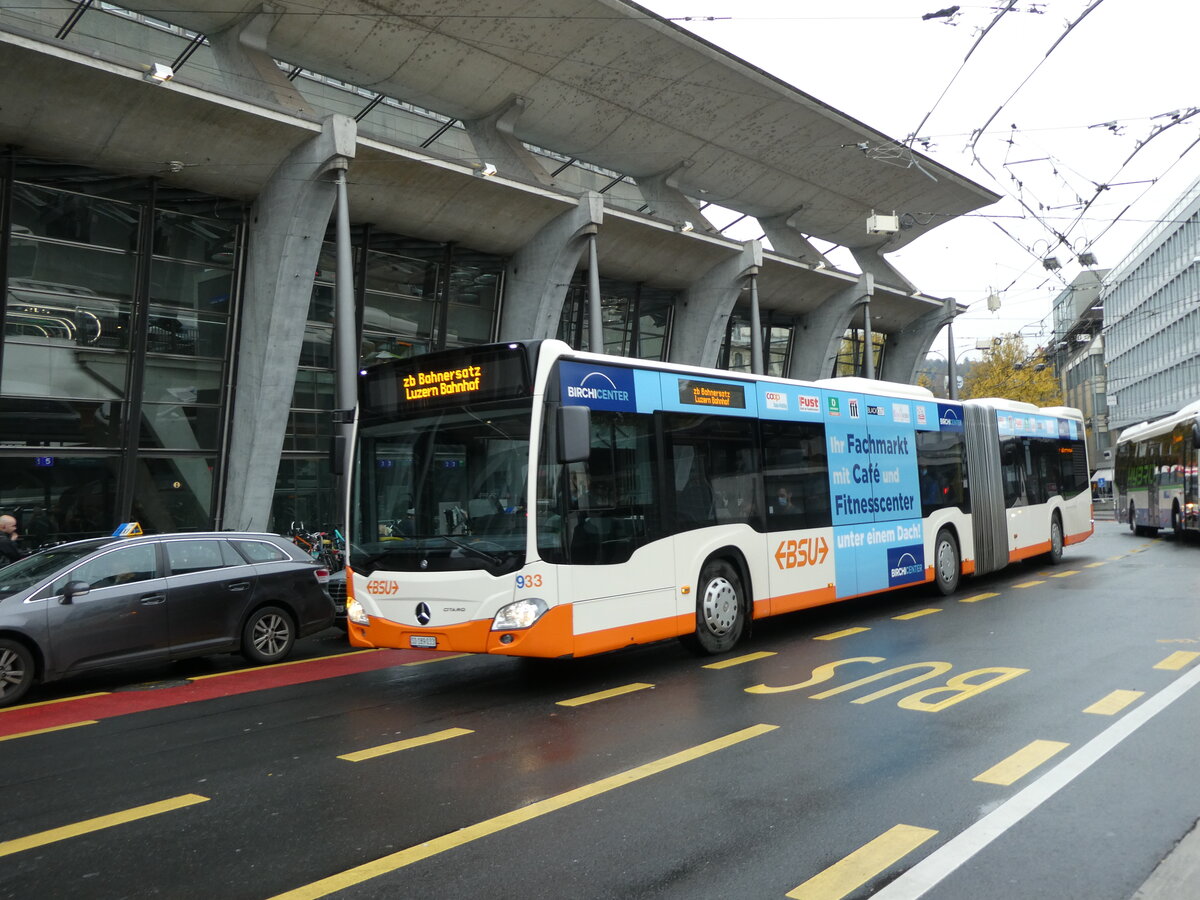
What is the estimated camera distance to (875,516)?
1316cm

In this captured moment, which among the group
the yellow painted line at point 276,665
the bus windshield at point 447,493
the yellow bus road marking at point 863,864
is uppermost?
the bus windshield at point 447,493

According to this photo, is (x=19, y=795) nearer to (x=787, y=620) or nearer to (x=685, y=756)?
(x=685, y=756)

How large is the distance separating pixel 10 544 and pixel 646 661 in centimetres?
796

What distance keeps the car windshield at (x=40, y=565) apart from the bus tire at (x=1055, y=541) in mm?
16035

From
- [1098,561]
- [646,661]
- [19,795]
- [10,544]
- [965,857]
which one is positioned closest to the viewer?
[965,857]

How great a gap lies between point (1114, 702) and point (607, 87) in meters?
19.5

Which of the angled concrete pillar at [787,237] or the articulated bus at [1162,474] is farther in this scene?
→ the angled concrete pillar at [787,237]

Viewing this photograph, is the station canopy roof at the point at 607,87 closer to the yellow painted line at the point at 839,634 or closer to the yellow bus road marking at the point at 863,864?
the yellow painted line at the point at 839,634

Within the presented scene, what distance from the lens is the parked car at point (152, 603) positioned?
30.9ft

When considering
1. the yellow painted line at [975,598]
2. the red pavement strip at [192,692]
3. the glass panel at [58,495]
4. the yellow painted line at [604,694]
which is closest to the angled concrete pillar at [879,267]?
the yellow painted line at [975,598]

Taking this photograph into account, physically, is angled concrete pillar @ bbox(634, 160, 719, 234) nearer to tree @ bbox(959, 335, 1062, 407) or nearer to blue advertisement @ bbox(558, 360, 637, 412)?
blue advertisement @ bbox(558, 360, 637, 412)

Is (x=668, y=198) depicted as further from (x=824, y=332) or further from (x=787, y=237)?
(x=824, y=332)

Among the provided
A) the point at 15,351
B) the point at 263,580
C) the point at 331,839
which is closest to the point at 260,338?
the point at 15,351

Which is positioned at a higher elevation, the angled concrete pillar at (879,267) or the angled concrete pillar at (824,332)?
the angled concrete pillar at (879,267)
